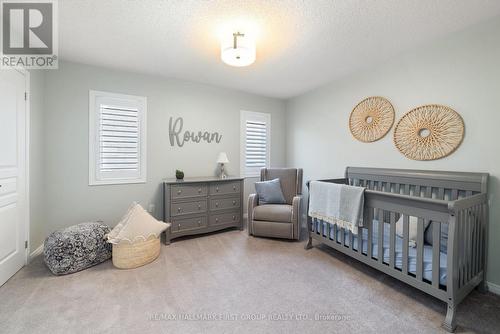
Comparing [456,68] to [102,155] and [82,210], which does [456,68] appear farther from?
[82,210]

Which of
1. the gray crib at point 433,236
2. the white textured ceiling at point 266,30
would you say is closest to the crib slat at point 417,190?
the gray crib at point 433,236

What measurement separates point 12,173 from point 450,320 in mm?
3723

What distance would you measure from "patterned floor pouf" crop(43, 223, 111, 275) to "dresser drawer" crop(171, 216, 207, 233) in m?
0.78

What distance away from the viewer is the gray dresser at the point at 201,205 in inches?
115

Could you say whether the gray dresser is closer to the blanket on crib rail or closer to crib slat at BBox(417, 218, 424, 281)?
the blanket on crib rail

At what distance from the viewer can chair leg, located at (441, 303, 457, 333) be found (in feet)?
4.78

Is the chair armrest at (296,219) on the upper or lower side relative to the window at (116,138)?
lower

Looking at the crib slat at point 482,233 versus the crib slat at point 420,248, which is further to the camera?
the crib slat at point 482,233

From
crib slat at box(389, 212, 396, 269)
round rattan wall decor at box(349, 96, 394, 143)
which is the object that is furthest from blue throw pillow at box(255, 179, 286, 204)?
crib slat at box(389, 212, 396, 269)

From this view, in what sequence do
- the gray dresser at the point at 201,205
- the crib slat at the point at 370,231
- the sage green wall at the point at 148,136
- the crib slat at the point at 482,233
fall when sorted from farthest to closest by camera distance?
1. the gray dresser at the point at 201,205
2. the sage green wall at the point at 148,136
3. the crib slat at the point at 370,231
4. the crib slat at the point at 482,233

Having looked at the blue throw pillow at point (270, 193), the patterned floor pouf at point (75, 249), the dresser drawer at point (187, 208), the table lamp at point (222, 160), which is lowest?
the patterned floor pouf at point (75, 249)

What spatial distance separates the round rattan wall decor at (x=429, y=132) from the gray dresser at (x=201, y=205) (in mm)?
2212

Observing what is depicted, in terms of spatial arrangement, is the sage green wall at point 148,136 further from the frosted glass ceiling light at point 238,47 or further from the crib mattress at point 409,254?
the crib mattress at point 409,254

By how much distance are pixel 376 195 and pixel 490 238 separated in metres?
0.99
